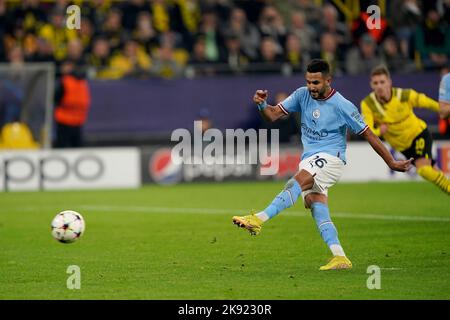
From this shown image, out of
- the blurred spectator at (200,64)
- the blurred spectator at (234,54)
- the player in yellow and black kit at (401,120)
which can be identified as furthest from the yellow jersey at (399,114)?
the blurred spectator at (234,54)

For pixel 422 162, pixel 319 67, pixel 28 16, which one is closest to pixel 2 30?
pixel 28 16

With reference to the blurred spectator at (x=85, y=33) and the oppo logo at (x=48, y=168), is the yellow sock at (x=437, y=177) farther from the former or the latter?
the blurred spectator at (x=85, y=33)

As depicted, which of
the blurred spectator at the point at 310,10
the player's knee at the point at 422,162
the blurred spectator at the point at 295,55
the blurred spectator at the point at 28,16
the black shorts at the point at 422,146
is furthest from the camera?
the blurred spectator at the point at 310,10

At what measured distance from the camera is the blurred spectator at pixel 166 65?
23.4m

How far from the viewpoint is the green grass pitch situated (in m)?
9.02

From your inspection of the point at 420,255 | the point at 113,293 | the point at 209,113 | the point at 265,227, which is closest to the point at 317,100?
the point at 420,255

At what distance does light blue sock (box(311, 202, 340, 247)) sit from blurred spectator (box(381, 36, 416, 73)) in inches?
539

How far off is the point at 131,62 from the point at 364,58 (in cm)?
536

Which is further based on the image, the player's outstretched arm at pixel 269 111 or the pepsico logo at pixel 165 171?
the pepsico logo at pixel 165 171

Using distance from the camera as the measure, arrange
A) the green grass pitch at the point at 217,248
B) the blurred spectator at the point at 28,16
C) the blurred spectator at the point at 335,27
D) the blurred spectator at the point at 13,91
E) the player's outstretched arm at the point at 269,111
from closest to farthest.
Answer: the green grass pitch at the point at 217,248
the player's outstretched arm at the point at 269,111
the blurred spectator at the point at 13,91
the blurred spectator at the point at 28,16
the blurred spectator at the point at 335,27

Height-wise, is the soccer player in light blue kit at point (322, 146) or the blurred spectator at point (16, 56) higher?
the blurred spectator at point (16, 56)

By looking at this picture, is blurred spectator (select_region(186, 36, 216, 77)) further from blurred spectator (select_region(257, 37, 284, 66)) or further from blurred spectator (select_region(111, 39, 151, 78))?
blurred spectator (select_region(257, 37, 284, 66))

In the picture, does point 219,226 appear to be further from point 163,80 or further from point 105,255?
point 163,80

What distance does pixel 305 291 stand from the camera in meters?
8.79
